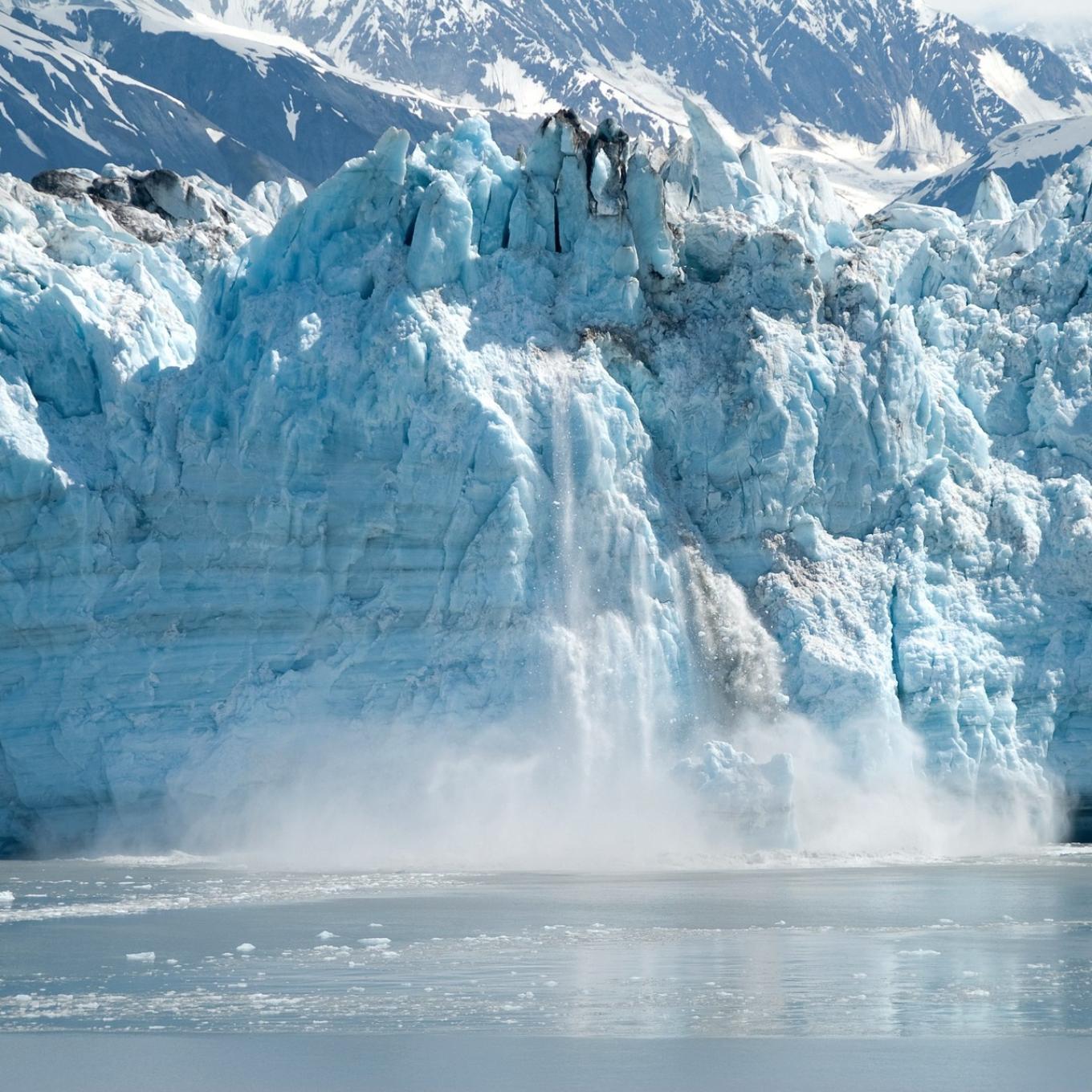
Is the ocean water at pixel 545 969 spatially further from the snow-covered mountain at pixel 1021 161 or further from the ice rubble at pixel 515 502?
the snow-covered mountain at pixel 1021 161

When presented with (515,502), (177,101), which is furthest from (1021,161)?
(515,502)

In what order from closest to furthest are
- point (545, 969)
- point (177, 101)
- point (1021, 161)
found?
point (545, 969), point (1021, 161), point (177, 101)

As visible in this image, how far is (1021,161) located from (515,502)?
103m

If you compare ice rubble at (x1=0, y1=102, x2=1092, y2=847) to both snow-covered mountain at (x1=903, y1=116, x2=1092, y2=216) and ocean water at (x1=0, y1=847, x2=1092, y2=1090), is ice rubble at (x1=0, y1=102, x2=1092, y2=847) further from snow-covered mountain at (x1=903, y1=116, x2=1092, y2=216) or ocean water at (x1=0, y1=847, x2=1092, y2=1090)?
snow-covered mountain at (x1=903, y1=116, x2=1092, y2=216)

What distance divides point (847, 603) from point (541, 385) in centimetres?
511

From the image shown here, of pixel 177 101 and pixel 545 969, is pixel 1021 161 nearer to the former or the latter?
pixel 177 101

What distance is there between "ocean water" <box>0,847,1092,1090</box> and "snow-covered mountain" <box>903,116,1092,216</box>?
9806cm

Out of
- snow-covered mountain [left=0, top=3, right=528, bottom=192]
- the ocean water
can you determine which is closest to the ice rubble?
the ocean water

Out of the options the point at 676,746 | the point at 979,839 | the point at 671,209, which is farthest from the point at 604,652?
the point at 671,209

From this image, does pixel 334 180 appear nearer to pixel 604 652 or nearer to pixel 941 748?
pixel 604 652

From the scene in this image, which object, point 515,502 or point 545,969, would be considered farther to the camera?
point 515,502

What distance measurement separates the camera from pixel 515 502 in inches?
1088

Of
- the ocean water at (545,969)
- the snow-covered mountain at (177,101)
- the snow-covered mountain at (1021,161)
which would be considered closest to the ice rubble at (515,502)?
the ocean water at (545,969)

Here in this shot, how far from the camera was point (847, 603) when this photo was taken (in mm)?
29062
